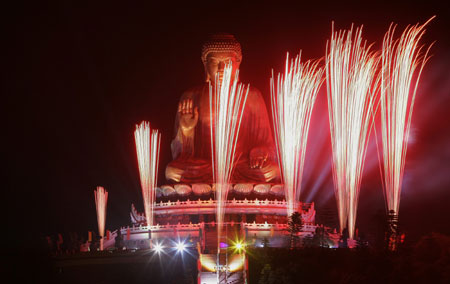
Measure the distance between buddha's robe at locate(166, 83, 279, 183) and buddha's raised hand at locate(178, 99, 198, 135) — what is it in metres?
0.34

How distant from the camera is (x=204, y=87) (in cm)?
4900

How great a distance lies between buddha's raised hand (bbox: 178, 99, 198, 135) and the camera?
1892 inches

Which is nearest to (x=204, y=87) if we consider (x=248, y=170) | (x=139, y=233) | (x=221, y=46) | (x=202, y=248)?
(x=221, y=46)

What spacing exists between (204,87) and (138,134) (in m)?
8.90

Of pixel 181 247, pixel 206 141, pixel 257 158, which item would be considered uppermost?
pixel 206 141

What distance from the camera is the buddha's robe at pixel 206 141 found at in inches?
1829

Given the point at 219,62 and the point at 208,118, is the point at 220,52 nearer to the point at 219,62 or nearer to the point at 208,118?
the point at 219,62

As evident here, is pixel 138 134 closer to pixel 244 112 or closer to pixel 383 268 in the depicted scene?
pixel 244 112

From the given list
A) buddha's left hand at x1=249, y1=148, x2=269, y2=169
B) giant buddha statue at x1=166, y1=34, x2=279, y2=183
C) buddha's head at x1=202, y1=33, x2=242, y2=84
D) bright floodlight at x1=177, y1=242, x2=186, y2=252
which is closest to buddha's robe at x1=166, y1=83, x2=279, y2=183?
giant buddha statue at x1=166, y1=34, x2=279, y2=183

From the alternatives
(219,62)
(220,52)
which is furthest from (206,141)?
(220,52)

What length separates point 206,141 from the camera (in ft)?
158

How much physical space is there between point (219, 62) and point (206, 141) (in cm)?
464

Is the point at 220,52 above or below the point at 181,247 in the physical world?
above

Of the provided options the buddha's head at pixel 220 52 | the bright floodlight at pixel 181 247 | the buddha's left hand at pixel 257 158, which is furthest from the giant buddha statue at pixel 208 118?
the bright floodlight at pixel 181 247
